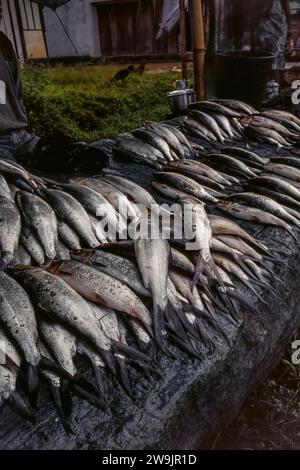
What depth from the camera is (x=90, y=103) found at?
12.3m

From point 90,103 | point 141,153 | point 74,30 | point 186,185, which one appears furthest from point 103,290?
point 74,30

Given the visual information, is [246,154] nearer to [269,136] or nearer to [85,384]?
[269,136]

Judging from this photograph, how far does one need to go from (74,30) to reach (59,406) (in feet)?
70.5

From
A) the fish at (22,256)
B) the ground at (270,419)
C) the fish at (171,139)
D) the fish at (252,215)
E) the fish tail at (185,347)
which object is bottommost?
the ground at (270,419)

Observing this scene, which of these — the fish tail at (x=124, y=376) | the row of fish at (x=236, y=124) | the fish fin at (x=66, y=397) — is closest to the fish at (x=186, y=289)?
the fish tail at (x=124, y=376)

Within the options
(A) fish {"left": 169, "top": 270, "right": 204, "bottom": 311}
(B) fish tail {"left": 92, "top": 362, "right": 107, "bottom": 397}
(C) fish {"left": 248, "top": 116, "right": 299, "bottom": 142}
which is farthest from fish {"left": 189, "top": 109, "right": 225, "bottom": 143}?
(B) fish tail {"left": 92, "top": 362, "right": 107, "bottom": 397}

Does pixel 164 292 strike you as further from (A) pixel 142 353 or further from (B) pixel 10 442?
(B) pixel 10 442

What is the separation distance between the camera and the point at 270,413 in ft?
11.4

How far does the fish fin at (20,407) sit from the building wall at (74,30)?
21.0 meters

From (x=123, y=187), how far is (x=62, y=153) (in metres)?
1.38

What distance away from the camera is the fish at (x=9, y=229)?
3.22 m

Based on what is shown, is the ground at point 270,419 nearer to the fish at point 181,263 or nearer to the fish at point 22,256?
the fish at point 181,263

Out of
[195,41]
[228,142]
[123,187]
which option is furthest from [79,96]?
[123,187]

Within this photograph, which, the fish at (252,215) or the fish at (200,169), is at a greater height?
the fish at (200,169)
